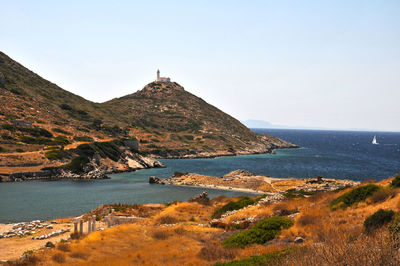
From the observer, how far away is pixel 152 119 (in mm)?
185875

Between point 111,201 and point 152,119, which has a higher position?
point 152,119

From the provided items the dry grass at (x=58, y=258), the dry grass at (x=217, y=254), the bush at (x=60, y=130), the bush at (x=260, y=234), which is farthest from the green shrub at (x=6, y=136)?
the dry grass at (x=217, y=254)

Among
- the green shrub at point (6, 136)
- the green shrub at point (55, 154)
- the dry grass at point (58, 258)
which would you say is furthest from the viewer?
the green shrub at point (6, 136)

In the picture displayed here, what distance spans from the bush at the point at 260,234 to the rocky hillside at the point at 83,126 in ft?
232

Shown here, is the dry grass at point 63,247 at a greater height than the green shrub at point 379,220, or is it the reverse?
the green shrub at point 379,220

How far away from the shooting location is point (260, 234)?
21469 mm

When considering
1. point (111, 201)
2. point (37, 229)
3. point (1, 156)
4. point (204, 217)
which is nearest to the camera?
point (37, 229)

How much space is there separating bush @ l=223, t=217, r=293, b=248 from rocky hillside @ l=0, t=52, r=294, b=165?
2779 inches

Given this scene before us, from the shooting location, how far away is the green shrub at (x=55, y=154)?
81.2 metres

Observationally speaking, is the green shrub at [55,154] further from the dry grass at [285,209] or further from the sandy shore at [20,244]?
the dry grass at [285,209]

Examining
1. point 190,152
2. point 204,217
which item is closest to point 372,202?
point 204,217

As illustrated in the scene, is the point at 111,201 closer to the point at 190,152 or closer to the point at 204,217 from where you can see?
the point at 204,217

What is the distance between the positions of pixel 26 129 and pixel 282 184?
7950cm

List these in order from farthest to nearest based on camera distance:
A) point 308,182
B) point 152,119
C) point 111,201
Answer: point 152,119, point 308,182, point 111,201
